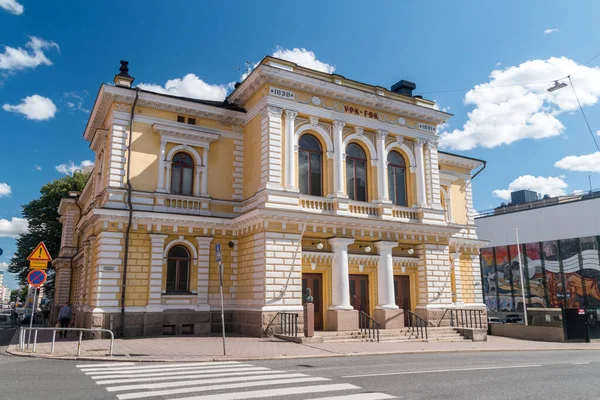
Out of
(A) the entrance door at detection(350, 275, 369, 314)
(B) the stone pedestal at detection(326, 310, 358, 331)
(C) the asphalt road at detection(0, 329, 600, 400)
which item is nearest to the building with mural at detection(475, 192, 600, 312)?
(A) the entrance door at detection(350, 275, 369, 314)

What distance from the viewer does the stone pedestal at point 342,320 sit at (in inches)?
842

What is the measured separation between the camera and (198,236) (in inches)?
890

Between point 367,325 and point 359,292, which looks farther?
point 359,292

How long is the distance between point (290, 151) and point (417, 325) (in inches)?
420

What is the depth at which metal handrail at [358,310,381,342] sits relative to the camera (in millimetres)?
20839

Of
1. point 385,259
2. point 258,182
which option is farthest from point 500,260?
point 258,182

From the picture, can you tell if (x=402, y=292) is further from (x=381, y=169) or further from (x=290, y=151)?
(x=290, y=151)

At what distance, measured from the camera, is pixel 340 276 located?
22.2m

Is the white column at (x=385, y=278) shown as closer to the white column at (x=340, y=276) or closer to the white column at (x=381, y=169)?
the white column at (x=340, y=276)

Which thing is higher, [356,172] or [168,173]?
[356,172]

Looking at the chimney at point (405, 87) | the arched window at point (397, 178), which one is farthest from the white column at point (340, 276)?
the chimney at point (405, 87)

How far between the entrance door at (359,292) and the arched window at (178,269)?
312 inches

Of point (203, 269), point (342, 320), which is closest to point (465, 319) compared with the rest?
point (342, 320)

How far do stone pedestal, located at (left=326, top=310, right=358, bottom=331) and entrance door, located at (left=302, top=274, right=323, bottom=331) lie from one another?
616 mm
